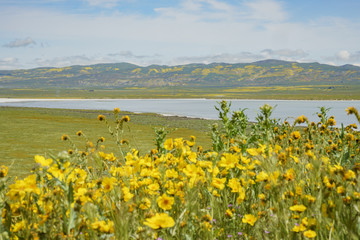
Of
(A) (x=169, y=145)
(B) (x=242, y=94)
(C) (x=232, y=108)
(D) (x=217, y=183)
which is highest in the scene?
(B) (x=242, y=94)

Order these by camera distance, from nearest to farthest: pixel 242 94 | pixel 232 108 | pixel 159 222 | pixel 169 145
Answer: pixel 159 222
pixel 169 145
pixel 232 108
pixel 242 94

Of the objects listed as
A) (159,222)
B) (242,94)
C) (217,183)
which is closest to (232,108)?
(217,183)

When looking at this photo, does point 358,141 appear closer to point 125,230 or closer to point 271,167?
point 271,167

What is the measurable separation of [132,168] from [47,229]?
1.03 metres

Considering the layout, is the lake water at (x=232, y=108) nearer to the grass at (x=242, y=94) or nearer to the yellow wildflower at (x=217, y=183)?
the yellow wildflower at (x=217, y=183)

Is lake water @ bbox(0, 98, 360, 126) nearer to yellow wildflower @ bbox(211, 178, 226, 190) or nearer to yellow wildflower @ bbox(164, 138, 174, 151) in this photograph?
yellow wildflower @ bbox(164, 138, 174, 151)

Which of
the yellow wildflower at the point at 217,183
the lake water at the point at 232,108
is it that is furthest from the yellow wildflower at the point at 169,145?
the lake water at the point at 232,108

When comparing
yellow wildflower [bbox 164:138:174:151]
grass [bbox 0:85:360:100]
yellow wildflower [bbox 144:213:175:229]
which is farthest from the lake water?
grass [bbox 0:85:360:100]

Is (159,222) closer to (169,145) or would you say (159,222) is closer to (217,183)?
(217,183)

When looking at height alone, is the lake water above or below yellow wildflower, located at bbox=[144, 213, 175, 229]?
below

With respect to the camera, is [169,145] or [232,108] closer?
[169,145]

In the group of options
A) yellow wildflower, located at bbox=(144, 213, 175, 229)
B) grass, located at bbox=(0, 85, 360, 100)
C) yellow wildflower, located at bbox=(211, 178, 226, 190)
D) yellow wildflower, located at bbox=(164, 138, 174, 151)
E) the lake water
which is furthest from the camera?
grass, located at bbox=(0, 85, 360, 100)

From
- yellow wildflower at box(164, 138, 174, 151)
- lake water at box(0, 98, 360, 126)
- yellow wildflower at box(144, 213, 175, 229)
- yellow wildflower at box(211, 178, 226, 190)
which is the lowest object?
lake water at box(0, 98, 360, 126)

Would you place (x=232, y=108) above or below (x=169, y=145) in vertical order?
below
